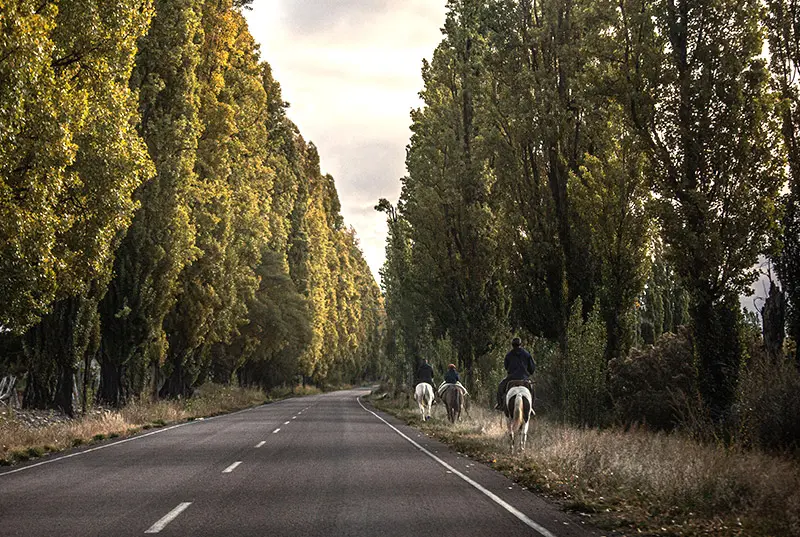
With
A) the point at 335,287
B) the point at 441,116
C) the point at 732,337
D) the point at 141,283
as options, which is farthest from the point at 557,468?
the point at 335,287

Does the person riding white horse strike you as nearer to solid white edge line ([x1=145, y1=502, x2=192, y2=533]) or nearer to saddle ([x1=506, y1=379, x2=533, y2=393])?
saddle ([x1=506, y1=379, x2=533, y2=393])

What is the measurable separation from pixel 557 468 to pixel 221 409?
29574 millimetres

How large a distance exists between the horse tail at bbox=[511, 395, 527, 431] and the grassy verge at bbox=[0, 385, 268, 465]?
954 cm

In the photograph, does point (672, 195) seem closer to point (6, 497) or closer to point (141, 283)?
point (6, 497)

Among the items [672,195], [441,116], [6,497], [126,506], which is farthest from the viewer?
[441,116]

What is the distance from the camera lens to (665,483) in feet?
34.4

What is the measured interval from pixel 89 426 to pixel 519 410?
456 inches

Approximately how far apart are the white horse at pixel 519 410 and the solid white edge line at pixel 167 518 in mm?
8140

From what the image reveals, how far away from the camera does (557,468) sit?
13500 mm

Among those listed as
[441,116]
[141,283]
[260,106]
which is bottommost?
[141,283]

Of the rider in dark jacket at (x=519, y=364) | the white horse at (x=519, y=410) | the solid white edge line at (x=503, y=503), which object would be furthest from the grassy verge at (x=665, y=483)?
the rider in dark jacket at (x=519, y=364)

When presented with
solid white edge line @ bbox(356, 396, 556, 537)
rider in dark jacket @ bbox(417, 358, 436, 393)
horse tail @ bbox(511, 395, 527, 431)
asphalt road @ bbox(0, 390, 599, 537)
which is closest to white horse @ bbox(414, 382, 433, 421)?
rider in dark jacket @ bbox(417, 358, 436, 393)

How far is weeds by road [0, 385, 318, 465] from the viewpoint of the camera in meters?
17.0

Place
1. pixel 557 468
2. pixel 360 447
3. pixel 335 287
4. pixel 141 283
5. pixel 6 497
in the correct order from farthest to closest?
pixel 335 287
pixel 141 283
pixel 360 447
pixel 557 468
pixel 6 497
